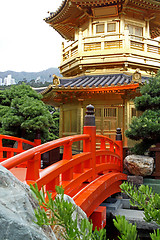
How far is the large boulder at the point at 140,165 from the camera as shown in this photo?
5910mm

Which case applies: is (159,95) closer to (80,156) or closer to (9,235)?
(80,156)

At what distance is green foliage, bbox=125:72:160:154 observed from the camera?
19.6 feet

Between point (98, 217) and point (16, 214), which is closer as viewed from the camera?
point (16, 214)

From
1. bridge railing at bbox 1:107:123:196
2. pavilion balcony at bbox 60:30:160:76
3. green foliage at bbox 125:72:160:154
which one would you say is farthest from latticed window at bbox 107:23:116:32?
bridge railing at bbox 1:107:123:196

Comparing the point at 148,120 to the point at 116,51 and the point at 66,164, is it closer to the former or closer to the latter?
the point at 66,164

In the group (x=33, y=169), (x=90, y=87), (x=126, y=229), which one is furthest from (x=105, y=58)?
(x=126, y=229)

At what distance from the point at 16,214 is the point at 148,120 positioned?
541cm

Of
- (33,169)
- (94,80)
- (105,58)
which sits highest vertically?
(105,58)

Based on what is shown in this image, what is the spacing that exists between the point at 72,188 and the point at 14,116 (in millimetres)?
5166

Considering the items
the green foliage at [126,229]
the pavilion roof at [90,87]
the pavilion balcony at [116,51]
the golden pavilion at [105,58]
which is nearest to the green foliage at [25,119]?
the pavilion roof at [90,87]

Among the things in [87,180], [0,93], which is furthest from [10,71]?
[87,180]

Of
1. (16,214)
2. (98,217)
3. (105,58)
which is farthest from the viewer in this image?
(105,58)

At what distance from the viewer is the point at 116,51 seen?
10195 mm

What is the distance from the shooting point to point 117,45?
10.4m
